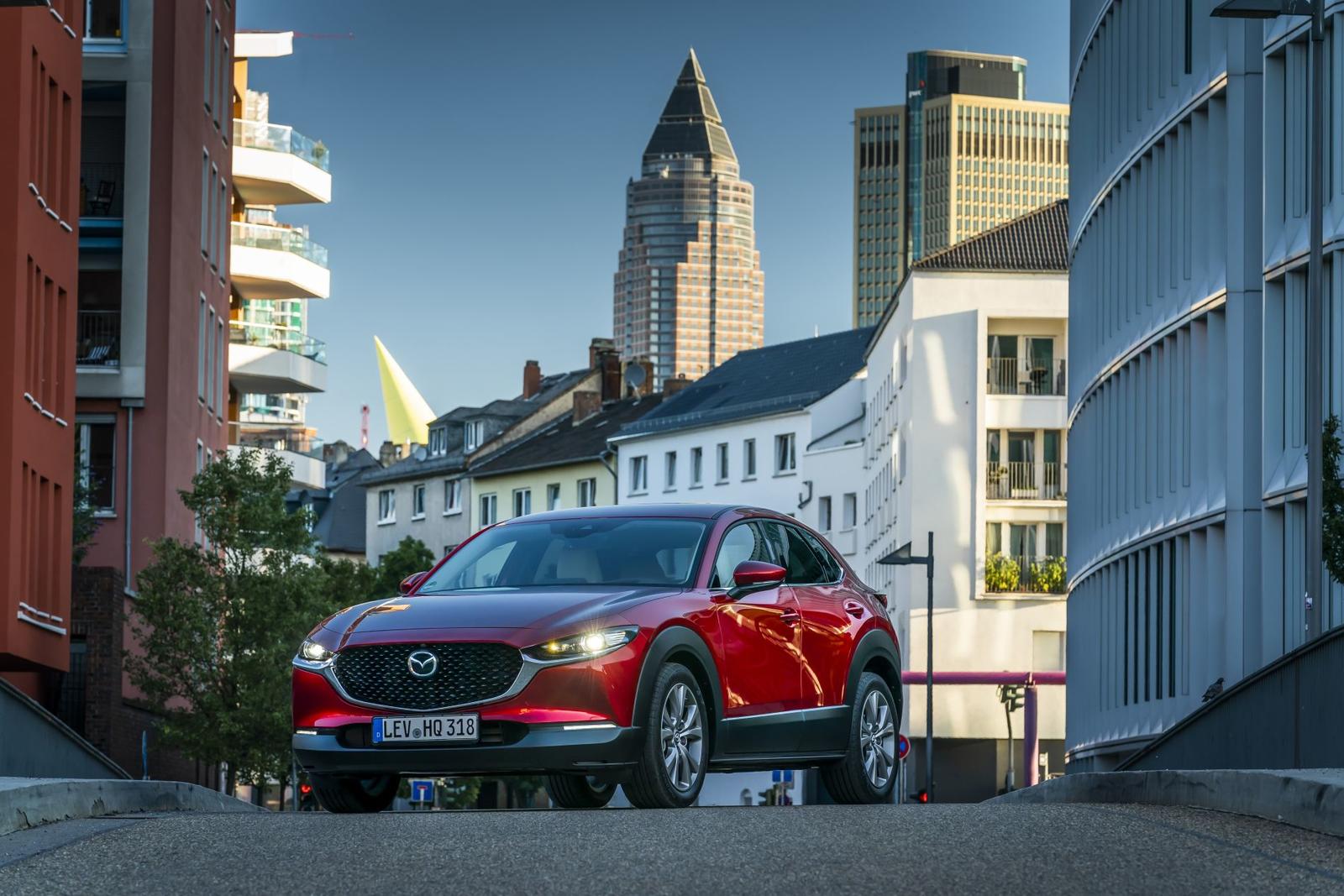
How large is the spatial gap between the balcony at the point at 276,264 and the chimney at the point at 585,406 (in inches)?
1986

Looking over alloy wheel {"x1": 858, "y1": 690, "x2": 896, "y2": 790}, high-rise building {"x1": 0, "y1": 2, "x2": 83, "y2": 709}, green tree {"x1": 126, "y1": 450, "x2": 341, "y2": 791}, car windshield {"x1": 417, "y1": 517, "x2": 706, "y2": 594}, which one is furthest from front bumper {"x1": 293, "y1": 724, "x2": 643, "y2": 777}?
green tree {"x1": 126, "y1": 450, "x2": 341, "y2": 791}

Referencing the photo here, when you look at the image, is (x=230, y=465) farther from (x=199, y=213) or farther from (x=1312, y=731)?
(x=1312, y=731)

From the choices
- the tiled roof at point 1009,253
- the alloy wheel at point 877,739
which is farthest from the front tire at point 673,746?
the tiled roof at point 1009,253

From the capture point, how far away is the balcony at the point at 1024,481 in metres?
74.2

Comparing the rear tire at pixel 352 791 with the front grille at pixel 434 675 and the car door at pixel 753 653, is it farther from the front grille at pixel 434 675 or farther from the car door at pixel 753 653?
the car door at pixel 753 653

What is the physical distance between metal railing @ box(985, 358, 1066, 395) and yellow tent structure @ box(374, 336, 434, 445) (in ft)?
397

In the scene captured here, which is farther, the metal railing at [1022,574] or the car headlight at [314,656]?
the metal railing at [1022,574]

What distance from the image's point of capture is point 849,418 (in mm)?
94688

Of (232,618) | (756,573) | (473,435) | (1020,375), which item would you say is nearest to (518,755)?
(756,573)

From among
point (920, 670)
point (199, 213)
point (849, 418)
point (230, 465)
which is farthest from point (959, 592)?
point (230, 465)

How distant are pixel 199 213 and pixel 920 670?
102 ft

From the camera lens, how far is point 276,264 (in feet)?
202

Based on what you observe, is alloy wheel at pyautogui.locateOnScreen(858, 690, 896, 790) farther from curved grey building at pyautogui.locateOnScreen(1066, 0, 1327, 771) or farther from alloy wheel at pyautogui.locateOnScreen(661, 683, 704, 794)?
curved grey building at pyautogui.locateOnScreen(1066, 0, 1327, 771)

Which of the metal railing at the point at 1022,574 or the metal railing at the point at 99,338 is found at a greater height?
the metal railing at the point at 99,338
